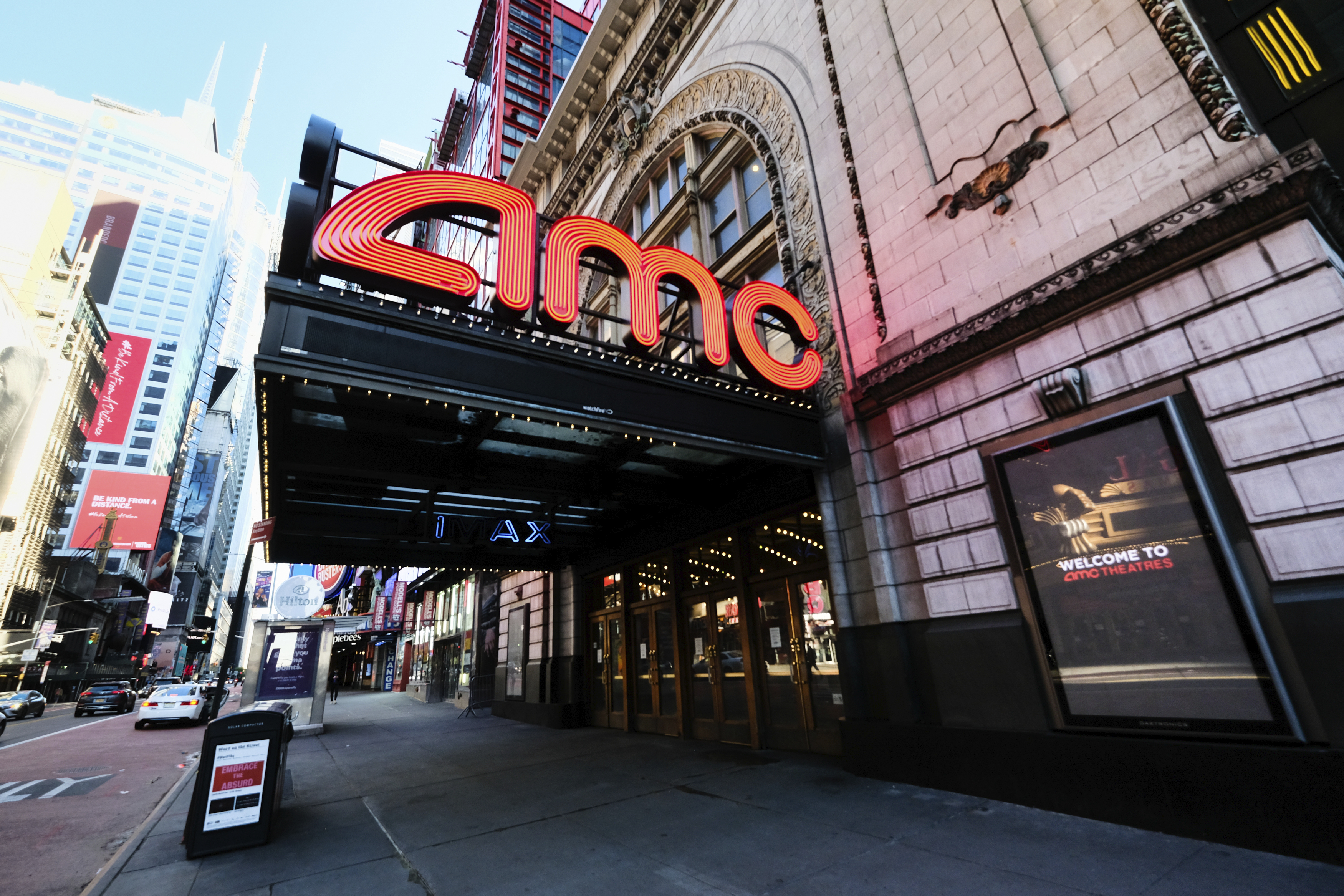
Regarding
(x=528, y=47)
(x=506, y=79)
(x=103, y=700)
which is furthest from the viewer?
(x=528, y=47)

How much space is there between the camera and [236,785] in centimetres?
608

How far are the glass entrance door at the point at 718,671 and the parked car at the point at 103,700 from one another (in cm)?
3420

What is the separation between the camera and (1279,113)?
18.7 feet

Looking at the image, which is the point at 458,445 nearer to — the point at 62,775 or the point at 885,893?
the point at 885,893

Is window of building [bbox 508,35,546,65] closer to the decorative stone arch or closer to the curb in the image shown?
the decorative stone arch

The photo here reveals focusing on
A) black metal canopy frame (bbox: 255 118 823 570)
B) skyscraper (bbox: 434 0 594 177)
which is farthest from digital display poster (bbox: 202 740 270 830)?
skyscraper (bbox: 434 0 594 177)

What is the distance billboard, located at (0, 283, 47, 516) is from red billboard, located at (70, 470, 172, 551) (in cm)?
1834

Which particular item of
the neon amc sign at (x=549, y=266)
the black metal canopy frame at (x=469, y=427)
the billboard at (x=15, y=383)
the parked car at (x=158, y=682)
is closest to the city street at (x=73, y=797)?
the black metal canopy frame at (x=469, y=427)

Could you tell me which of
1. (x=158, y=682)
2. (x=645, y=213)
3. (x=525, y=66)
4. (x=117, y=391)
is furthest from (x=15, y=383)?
(x=645, y=213)

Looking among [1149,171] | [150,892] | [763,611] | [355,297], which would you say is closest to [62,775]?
[150,892]

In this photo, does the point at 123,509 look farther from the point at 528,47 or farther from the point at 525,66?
the point at 528,47

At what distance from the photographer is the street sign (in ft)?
30.2

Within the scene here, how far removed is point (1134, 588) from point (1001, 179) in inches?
203

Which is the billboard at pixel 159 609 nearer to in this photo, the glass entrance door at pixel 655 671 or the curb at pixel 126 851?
the curb at pixel 126 851
